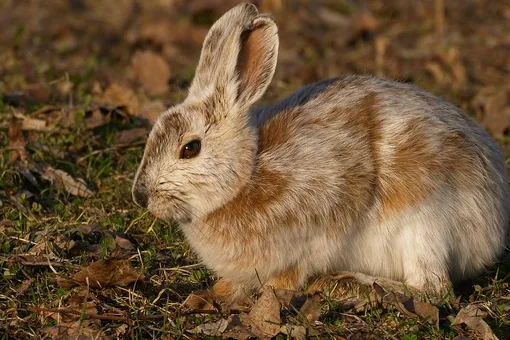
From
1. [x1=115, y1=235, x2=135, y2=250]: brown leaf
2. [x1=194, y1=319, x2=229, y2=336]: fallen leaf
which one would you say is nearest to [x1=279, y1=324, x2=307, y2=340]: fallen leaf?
[x1=194, y1=319, x2=229, y2=336]: fallen leaf

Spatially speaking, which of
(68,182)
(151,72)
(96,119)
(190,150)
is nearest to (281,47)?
(151,72)

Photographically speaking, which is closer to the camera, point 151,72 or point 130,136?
point 130,136

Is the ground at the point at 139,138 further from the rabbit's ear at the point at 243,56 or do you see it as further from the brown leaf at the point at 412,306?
the rabbit's ear at the point at 243,56

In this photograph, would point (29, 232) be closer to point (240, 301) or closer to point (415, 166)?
point (240, 301)

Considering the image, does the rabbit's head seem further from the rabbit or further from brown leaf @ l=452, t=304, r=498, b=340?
brown leaf @ l=452, t=304, r=498, b=340

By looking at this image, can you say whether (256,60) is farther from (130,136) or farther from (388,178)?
(130,136)

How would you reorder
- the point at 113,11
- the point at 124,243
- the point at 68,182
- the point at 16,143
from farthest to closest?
1. the point at 113,11
2. the point at 16,143
3. the point at 68,182
4. the point at 124,243
